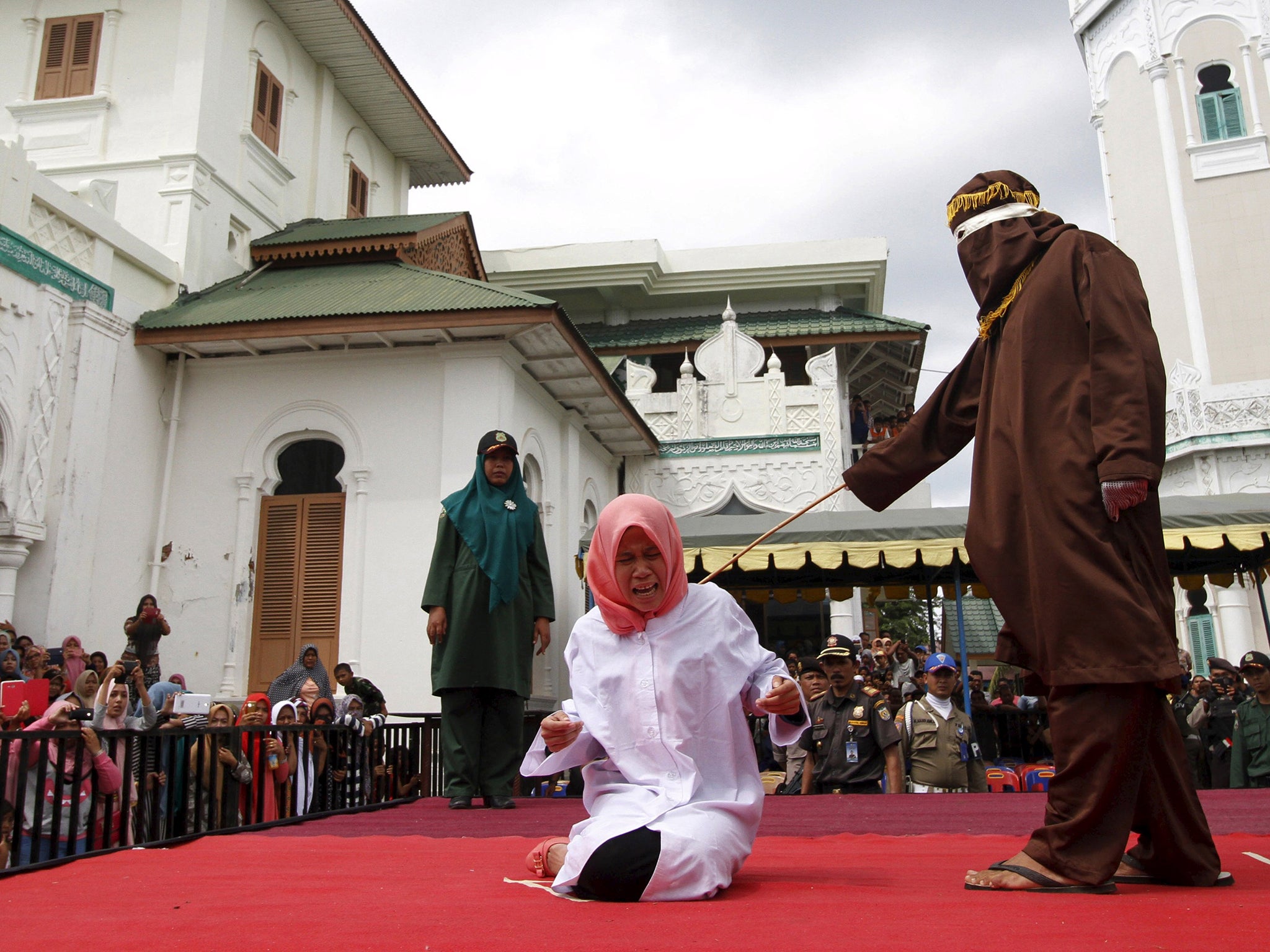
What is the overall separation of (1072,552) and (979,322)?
2.73 ft

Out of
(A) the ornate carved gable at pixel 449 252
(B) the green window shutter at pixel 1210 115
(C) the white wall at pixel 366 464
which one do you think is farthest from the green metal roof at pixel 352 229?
(B) the green window shutter at pixel 1210 115

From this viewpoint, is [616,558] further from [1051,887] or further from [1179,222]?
[1179,222]

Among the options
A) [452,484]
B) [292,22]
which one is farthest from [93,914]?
[292,22]

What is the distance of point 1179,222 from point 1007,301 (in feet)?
66.5

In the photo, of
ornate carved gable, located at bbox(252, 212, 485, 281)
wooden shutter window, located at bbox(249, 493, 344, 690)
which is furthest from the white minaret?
wooden shutter window, located at bbox(249, 493, 344, 690)

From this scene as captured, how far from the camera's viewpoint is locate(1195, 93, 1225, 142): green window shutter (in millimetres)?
20266

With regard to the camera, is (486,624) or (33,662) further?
(33,662)

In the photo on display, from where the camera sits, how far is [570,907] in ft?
7.45

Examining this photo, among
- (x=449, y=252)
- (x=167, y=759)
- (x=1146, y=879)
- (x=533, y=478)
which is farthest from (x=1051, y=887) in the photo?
(x=449, y=252)

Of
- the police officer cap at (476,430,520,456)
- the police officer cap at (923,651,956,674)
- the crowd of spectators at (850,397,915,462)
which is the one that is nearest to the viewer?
the police officer cap at (476,430,520,456)

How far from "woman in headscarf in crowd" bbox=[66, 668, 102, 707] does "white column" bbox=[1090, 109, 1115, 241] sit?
2106 cm

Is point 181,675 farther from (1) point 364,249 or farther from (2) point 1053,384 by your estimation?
(2) point 1053,384

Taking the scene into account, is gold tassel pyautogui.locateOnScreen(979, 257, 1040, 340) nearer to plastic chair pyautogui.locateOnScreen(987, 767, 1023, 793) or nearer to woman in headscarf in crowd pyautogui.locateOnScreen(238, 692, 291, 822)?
woman in headscarf in crowd pyautogui.locateOnScreen(238, 692, 291, 822)

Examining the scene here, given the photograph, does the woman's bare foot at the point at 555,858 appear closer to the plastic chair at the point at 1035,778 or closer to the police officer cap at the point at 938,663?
the police officer cap at the point at 938,663
